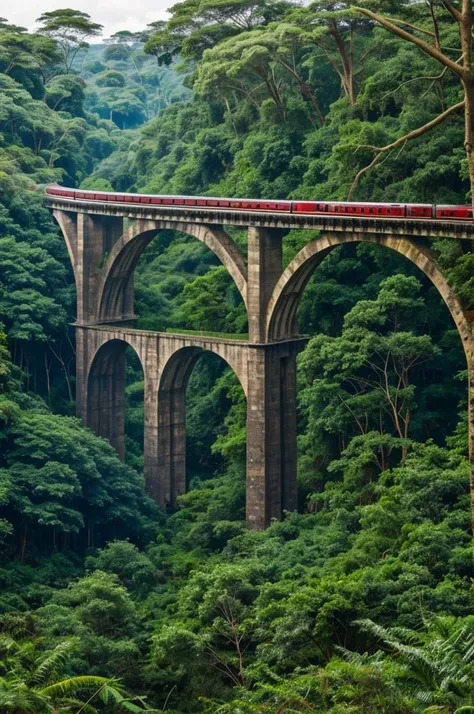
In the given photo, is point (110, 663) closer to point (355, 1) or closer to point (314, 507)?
point (314, 507)

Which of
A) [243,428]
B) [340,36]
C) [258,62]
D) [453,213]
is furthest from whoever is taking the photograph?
[258,62]

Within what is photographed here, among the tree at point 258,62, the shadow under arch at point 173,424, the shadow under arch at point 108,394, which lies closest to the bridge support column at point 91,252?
the shadow under arch at point 108,394

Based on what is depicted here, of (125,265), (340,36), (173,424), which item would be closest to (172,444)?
(173,424)

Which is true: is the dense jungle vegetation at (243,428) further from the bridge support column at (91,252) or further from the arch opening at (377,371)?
the bridge support column at (91,252)

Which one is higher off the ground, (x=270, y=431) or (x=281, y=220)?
(x=281, y=220)

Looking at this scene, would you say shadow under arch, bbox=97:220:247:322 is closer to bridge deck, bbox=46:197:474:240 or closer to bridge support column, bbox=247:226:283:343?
bridge deck, bbox=46:197:474:240

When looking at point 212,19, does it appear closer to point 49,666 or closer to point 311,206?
point 311,206

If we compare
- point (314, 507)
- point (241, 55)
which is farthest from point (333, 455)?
point (241, 55)
